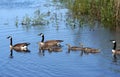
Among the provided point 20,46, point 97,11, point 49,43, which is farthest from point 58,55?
point 97,11

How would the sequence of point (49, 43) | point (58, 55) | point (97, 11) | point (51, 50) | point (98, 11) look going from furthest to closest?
1. point (97, 11)
2. point (98, 11)
3. point (49, 43)
4. point (51, 50)
5. point (58, 55)

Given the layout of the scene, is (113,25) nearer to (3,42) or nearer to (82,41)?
(82,41)

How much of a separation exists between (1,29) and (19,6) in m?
10.2

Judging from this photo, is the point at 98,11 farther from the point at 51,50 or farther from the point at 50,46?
the point at 51,50

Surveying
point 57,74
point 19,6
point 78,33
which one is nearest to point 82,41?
point 78,33

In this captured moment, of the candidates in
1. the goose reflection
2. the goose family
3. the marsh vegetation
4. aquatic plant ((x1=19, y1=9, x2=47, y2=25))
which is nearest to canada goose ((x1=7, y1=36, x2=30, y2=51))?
the goose family

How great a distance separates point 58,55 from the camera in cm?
1880

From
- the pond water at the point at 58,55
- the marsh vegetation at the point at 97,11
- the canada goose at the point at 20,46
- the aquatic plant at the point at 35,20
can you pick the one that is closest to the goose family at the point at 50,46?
the canada goose at the point at 20,46

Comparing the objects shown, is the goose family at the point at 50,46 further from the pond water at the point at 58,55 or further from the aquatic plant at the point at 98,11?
the aquatic plant at the point at 98,11

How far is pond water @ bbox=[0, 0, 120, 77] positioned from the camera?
15.9 metres

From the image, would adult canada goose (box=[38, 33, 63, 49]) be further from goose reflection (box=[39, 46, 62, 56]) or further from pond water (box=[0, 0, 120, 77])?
pond water (box=[0, 0, 120, 77])

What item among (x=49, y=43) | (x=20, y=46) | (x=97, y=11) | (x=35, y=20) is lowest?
(x=20, y=46)

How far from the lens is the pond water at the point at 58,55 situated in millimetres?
15922

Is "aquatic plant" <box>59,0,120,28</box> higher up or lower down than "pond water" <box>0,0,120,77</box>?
higher up
